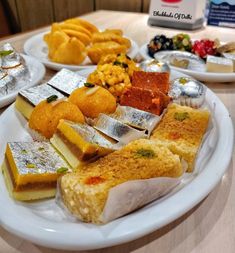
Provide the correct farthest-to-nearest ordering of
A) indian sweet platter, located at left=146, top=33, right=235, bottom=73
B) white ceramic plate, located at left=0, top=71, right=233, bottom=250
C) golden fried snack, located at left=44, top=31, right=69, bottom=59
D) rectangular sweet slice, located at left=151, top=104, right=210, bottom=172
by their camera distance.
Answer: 1. golden fried snack, located at left=44, top=31, right=69, bottom=59
2. indian sweet platter, located at left=146, top=33, right=235, bottom=73
3. rectangular sweet slice, located at left=151, top=104, right=210, bottom=172
4. white ceramic plate, located at left=0, top=71, right=233, bottom=250

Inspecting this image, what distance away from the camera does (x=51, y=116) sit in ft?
2.65

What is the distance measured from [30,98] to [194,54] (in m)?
0.79

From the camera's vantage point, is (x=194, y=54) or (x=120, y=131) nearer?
(x=120, y=131)

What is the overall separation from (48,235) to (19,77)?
725mm

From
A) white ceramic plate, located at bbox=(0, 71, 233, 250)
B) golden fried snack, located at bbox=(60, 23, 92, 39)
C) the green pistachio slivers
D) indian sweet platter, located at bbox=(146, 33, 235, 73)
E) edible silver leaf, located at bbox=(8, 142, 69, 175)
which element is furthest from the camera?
golden fried snack, located at bbox=(60, 23, 92, 39)

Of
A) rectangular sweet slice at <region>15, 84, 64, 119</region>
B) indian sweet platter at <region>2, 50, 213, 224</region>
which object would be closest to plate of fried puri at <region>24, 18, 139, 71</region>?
indian sweet platter at <region>2, 50, 213, 224</region>

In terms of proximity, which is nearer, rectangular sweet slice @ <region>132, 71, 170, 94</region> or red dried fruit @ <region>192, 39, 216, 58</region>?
rectangular sweet slice @ <region>132, 71, 170, 94</region>

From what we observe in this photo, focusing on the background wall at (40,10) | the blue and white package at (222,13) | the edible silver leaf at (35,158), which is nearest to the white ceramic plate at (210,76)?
the edible silver leaf at (35,158)

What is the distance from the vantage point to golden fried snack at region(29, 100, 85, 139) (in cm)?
80

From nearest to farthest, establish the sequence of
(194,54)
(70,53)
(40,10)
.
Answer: (70,53)
(194,54)
(40,10)

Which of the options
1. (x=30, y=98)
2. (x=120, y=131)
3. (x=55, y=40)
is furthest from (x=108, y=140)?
(x=55, y=40)

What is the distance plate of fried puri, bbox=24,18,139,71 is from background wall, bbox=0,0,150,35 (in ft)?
3.85

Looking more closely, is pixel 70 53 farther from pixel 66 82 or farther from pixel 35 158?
pixel 35 158

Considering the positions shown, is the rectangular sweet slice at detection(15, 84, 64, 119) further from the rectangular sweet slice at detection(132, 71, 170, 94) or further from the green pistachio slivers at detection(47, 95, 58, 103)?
the rectangular sweet slice at detection(132, 71, 170, 94)
